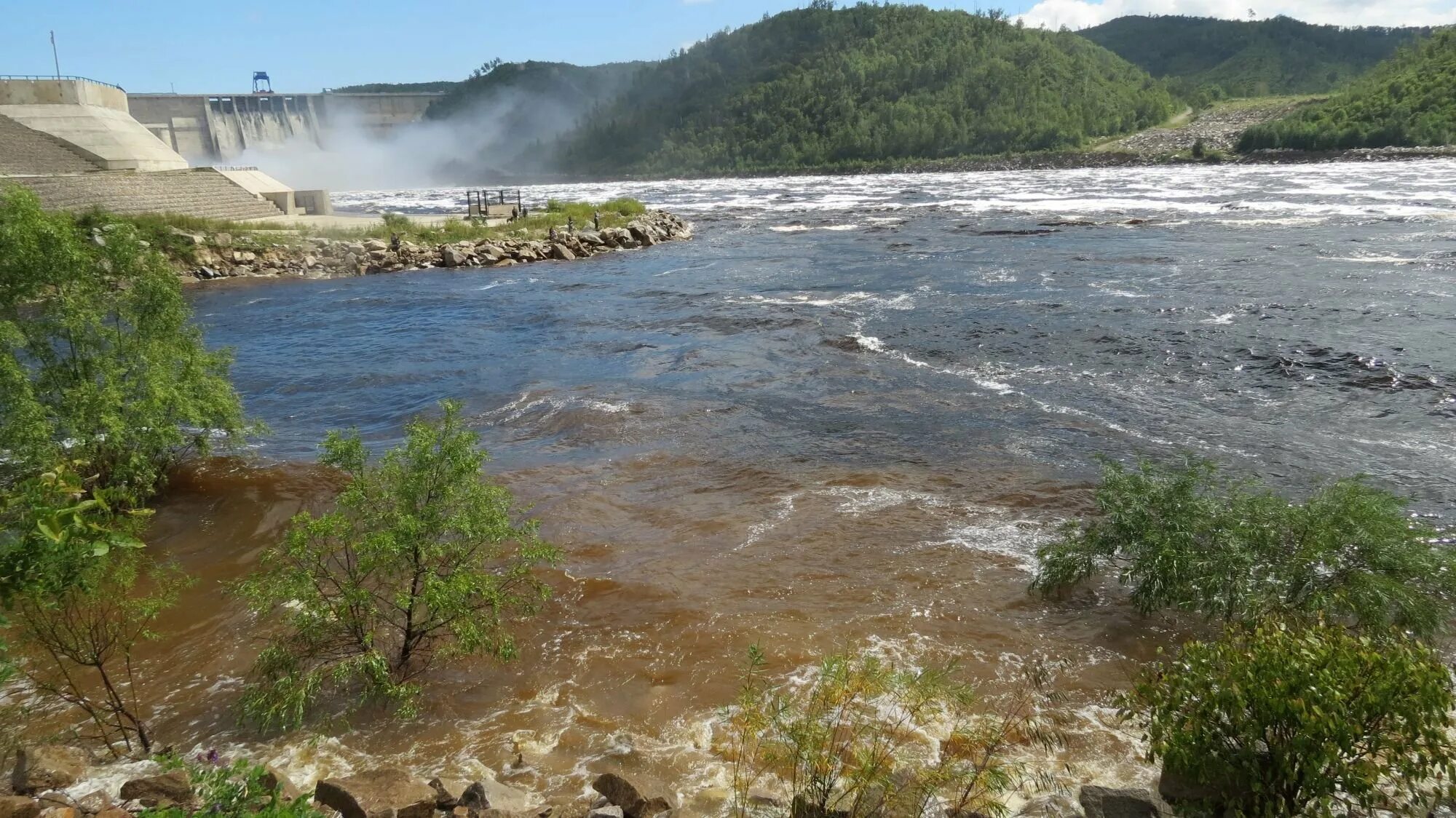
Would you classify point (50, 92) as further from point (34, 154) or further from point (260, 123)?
point (260, 123)

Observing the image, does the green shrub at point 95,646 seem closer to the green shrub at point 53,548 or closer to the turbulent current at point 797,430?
the green shrub at point 53,548

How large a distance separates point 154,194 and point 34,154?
1055 centimetres

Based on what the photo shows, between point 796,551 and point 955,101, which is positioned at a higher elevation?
point 955,101

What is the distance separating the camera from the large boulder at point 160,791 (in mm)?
5035

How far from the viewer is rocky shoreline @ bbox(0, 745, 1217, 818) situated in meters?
4.77

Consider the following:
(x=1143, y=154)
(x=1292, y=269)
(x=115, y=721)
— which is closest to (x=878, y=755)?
(x=115, y=721)

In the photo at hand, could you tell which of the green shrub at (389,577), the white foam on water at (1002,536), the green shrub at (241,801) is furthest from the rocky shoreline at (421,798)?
the white foam on water at (1002,536)

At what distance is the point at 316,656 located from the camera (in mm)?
6941

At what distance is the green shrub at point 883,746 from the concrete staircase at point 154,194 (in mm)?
36281

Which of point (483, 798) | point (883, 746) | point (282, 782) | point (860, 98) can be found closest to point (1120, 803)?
point (883, 746)

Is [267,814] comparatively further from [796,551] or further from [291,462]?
[291,462]

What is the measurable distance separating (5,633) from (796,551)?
719 cm

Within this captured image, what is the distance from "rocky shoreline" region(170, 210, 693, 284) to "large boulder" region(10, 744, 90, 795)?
94.2 feet

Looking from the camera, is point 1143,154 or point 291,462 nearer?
point 291,462
